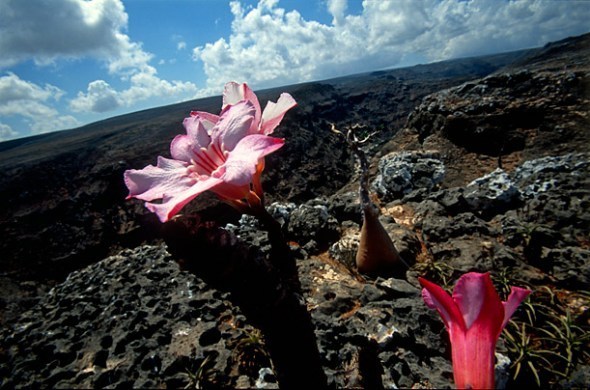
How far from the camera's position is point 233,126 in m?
1.20

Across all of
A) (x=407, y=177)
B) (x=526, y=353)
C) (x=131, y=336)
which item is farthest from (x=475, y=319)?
(x=407, y=177)

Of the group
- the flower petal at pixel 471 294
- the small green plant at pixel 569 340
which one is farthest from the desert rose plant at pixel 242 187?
the small green plant at pixel 569 340

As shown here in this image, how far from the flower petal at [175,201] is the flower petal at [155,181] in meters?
0.06

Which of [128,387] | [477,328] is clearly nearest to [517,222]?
[477,328]

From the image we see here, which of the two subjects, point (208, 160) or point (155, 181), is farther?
point (208, 160)

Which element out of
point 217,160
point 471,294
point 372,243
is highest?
point 217,160

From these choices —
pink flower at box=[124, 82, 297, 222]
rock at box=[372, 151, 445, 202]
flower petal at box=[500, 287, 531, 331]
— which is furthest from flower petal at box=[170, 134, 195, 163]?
rock at box=[372, 151, 445, 202]

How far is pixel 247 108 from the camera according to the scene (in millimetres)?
1206

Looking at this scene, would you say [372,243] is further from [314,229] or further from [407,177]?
[407,177]

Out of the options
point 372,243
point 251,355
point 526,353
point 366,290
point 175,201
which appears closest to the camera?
point 175,201

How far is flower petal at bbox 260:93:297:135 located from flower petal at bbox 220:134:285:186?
0.25 m

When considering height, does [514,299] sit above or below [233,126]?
below

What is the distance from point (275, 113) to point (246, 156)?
0.40 metres

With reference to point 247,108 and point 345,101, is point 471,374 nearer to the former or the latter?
point 247,108
